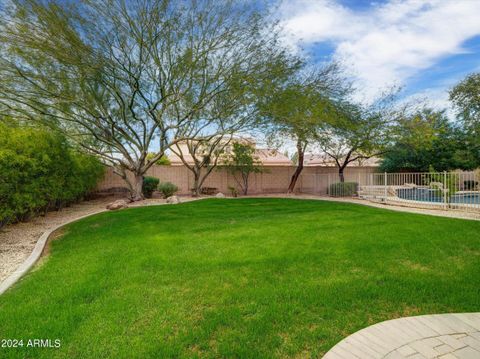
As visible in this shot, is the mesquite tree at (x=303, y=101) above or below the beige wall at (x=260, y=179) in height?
above

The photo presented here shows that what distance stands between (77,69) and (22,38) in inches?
62.9

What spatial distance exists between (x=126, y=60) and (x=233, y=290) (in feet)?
30.9

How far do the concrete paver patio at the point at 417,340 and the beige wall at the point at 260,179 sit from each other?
45.7 feet

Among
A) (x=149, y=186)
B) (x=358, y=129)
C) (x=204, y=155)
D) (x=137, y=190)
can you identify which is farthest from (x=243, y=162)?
(x=358, y=129)

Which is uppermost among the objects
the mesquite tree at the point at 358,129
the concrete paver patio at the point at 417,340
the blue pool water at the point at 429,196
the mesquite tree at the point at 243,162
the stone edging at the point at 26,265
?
the mesquite tree at the point at 358,129

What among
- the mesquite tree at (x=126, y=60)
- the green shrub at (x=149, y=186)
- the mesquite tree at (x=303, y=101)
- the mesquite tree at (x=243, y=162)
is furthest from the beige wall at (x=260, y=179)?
the mesquite tree at (x=303, y=101)

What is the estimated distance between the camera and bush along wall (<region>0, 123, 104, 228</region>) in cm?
639

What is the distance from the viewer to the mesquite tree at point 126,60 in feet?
28.5

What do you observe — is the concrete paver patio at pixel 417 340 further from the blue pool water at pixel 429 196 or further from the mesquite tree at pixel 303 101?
the blue pool water at pixel 429 196

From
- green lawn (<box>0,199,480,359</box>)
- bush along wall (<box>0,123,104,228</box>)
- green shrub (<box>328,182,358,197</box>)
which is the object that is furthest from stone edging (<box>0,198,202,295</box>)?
green shrub (<box>328,182,358,197</box>)

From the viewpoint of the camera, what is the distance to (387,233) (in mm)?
5898

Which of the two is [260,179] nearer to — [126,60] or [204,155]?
[204,155]

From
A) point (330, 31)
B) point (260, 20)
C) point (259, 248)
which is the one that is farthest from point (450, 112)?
point (259, 248)

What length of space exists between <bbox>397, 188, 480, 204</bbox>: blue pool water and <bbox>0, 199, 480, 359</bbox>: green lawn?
4.47 m
